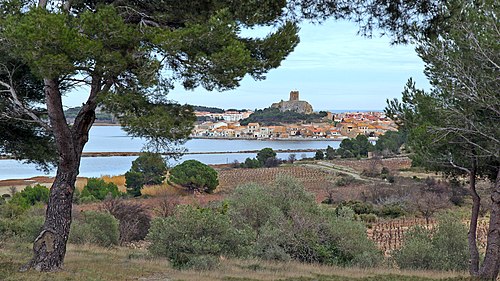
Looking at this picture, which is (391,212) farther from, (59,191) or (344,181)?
(59,191)

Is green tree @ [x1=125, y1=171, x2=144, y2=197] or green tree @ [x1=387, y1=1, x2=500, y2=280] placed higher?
green tree @ [x1=387, y1=1, x2=500, y2=280]

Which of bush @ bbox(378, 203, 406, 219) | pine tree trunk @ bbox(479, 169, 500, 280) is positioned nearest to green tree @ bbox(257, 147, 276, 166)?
bush @ bbox(378, 203, 406, 219)

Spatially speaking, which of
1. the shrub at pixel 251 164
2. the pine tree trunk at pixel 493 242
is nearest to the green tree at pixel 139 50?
the pine tree trunk at pixel 493 242

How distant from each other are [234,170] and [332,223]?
40599 mm

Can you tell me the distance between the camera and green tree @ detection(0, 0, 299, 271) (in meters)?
5.77

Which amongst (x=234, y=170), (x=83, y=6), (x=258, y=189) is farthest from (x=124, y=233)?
(x=234, y=170)

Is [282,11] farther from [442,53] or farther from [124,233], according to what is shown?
[124,233]

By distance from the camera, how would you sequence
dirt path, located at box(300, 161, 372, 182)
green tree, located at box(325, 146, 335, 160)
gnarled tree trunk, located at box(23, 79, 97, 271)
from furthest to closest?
1. green tree, located at box(325, 146, 335, 160)
2. dirt path, located at box(300, 161, 372, 182)
3. gnarled tree trunk, located at box(23, 79, 97, 271)

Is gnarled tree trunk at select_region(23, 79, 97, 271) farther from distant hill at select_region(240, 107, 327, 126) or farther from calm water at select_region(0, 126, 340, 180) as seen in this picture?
distant hill at select_region(240, 107, 327, 126)

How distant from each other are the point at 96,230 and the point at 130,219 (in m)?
5.64

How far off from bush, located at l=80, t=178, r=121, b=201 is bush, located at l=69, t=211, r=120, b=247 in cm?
1925

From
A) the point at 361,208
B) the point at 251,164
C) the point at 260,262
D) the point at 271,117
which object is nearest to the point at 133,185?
the point at 361,208

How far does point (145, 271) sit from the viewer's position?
32.9 feet

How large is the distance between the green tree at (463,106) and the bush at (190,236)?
506 centimetres
